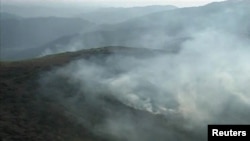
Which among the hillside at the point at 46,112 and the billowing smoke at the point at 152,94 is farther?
the billowing smoke at the point at 152,94

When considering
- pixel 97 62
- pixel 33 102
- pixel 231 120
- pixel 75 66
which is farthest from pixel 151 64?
pixel 33 102

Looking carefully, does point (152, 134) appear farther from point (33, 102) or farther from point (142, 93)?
point (33, 102)

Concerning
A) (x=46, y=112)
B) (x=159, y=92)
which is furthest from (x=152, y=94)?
(x=46, y=112)

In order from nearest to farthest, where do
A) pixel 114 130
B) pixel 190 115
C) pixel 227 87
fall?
pixel 114 130
pixel 190 115
pixel 227 87

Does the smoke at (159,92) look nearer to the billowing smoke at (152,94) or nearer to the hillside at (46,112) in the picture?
the billowing smoke at (152,94)

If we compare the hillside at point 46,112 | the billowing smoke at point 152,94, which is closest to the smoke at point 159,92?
the billowing smoke at point 152,94

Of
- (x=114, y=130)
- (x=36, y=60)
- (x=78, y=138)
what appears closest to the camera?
(x=78, y=138)

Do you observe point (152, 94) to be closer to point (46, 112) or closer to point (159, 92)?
point (159, 92)

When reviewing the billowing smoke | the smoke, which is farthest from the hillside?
the smoke
